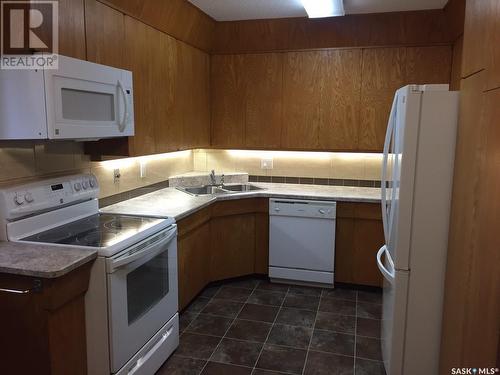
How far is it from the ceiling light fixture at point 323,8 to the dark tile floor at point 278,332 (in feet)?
7.97

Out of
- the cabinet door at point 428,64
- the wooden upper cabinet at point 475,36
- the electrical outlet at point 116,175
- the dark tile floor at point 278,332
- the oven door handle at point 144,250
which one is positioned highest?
the cabinet door at point 428,64

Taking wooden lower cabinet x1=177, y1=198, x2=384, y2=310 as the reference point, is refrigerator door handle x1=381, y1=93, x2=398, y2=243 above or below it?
above

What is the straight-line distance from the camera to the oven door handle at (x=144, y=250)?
2.09 m

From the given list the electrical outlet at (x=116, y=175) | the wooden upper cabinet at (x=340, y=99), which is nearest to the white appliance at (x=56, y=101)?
the electrical outlet at (x=116, y=175)

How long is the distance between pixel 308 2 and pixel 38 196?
2.39m

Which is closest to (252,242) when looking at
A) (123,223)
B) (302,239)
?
(302,239)

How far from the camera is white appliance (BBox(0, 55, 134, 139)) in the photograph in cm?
201

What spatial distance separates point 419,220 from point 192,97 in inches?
95.3

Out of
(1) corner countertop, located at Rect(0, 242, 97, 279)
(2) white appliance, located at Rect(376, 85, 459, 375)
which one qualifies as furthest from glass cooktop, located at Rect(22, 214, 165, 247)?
(2) white appliance, located at Rect(376, 85, 459, 375)

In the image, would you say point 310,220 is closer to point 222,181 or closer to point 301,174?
point 301,174

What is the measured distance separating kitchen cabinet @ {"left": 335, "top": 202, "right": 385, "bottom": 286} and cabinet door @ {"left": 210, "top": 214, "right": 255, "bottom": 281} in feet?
2.67

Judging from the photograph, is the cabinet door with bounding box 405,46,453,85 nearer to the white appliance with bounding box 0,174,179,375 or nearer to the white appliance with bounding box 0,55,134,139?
the white appliance with bounding box 0,174,179,375

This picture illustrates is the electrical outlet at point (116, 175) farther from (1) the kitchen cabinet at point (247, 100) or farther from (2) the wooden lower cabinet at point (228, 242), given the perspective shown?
(1) the kitchen cabinet at point (247, 100)

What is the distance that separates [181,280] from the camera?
3.22 metres
